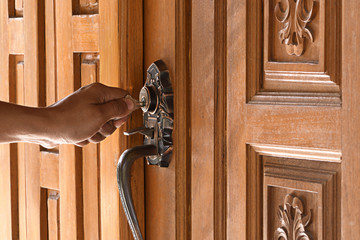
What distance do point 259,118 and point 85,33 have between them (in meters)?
0.34

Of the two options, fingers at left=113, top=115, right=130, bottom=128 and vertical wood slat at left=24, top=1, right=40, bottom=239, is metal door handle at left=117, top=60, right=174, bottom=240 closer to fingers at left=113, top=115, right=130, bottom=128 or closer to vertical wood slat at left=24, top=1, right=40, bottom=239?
fingers at left=113, top=115, right=130, bottom=128

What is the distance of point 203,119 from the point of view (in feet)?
2.52

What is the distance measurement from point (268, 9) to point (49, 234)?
57cm

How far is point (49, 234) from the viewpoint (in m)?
1.00

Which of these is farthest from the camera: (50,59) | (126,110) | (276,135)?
(50,59)

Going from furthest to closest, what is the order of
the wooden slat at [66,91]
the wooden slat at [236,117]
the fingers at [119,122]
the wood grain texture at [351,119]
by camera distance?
the wooden slat at [66,91], the fingers at [119,122], the wooden slat at [236,117], the wood grain texture at [351,119]

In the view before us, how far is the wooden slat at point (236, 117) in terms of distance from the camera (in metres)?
0.72

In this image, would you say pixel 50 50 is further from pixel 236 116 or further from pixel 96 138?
pixel 236 116

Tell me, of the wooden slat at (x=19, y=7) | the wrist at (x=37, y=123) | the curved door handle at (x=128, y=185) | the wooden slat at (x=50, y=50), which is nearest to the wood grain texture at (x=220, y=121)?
the curved door handle at (x=128, y=185)

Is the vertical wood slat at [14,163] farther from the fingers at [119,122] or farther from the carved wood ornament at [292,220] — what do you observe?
the carved wood ornament at [292,220]

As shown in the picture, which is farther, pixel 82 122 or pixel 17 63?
pixel 17 63

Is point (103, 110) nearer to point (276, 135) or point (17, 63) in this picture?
point (276, 135)

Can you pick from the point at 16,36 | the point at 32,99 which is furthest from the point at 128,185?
the point at 16,36

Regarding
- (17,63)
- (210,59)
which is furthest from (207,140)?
(17,63)
